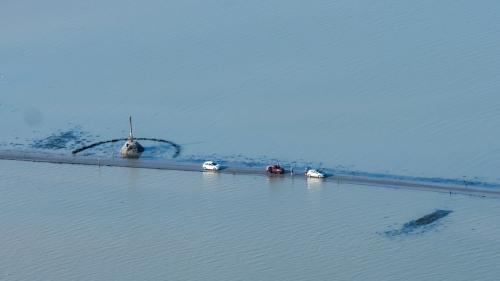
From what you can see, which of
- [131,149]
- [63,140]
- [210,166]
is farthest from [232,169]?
[63,140]

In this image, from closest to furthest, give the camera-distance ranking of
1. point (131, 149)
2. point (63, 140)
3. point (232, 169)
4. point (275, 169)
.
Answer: point (275, 169) < point (232, 169) < point (131, 149) < point (63, 140)

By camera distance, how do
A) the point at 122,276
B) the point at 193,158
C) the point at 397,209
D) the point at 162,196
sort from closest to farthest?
the point at 122,276, the point at 397,209, the point at 162,196, the point at 193,158

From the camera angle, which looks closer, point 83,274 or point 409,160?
point 83,274

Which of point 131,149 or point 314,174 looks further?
point 131,149

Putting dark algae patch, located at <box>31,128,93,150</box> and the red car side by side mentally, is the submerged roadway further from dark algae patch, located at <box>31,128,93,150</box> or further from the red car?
dark algae patch, located at <box>31,128,93,150</box>

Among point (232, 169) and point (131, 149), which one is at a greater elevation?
point (131, 149)

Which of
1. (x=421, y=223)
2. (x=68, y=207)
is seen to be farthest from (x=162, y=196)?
(x=421, y=223)

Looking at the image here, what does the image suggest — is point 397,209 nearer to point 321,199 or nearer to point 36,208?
point 321,199

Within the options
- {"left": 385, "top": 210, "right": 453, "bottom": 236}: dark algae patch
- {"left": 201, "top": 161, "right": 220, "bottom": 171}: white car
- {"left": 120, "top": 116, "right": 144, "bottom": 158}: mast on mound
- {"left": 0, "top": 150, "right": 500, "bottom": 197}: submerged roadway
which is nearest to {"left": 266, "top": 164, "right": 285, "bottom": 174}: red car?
{"left": 0, "top": 150, "right": 500, "bottom": 197}: submerged roadway

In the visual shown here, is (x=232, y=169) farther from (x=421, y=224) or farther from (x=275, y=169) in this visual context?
(x=421, y=224)
